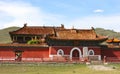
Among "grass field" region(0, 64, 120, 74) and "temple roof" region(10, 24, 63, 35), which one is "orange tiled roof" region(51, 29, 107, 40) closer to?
"grass field" region(0, 64, 120, 74)

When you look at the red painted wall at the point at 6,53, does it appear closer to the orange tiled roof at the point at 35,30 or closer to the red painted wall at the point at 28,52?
the red painted wall at the point at 28,52

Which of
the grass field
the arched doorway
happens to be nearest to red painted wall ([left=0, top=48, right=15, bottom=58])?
the grass field

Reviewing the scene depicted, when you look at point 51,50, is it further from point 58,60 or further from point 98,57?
point 98,57

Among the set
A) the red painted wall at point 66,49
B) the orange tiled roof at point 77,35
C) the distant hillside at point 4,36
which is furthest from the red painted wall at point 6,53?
the distant hillside at point 4,36

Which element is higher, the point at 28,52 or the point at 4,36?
the point at 4,36

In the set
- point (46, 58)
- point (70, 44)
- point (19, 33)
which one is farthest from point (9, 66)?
point (19, 33)

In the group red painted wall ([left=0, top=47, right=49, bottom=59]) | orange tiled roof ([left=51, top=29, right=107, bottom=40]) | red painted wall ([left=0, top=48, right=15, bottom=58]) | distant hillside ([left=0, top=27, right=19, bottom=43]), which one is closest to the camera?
red painted wall ([left=0, top=48, right=15, bottom=58])

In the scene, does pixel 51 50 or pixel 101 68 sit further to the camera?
pixel 51 50

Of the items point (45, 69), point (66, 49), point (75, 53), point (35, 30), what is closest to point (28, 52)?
point (66, 49)

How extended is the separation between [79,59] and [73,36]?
141 inches

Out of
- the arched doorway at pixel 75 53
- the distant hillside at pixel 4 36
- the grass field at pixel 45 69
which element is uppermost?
the distant hillside at pixel 4 36

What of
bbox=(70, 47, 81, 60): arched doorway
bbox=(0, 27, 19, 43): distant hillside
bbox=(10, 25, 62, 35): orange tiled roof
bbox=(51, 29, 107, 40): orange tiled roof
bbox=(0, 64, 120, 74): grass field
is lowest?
bbox=(0, 64, 120, 74): grass field

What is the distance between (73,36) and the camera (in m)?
47.6

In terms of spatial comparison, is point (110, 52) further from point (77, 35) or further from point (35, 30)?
point (35, 30)
